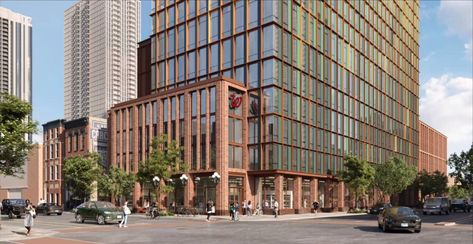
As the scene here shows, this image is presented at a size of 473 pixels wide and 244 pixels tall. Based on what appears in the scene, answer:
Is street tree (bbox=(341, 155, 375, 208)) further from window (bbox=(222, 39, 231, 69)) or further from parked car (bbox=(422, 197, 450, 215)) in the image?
window (bbox=(222, 39, 231, 69))

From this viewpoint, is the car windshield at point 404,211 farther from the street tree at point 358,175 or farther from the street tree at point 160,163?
the street tree at point 358,175

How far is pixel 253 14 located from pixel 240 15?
224 centimetres

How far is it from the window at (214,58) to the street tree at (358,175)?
67.9 feet

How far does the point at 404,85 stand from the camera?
347 ft

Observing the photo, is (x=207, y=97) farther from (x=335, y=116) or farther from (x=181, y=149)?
(x=335, y=116)

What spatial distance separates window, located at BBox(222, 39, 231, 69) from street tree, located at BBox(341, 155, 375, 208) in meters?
19.7

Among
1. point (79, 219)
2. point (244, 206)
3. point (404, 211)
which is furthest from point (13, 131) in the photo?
point (244, 206)

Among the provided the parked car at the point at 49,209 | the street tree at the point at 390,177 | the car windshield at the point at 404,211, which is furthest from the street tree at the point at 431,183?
the car windshield at the point at 404,211

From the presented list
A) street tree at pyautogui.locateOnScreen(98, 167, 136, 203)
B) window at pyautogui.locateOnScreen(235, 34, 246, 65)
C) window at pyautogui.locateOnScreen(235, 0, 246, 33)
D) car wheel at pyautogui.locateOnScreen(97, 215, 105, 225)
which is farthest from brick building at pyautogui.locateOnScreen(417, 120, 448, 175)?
car wheel at pyautogui.locateOnScreen(97, 215, 105, 225)

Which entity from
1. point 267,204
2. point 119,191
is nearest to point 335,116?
point 267,204

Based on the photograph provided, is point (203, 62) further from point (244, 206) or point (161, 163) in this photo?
point (244, 206)

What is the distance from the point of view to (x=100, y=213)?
38000mm

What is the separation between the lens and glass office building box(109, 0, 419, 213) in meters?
59.3

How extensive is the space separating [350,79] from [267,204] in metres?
28.9
